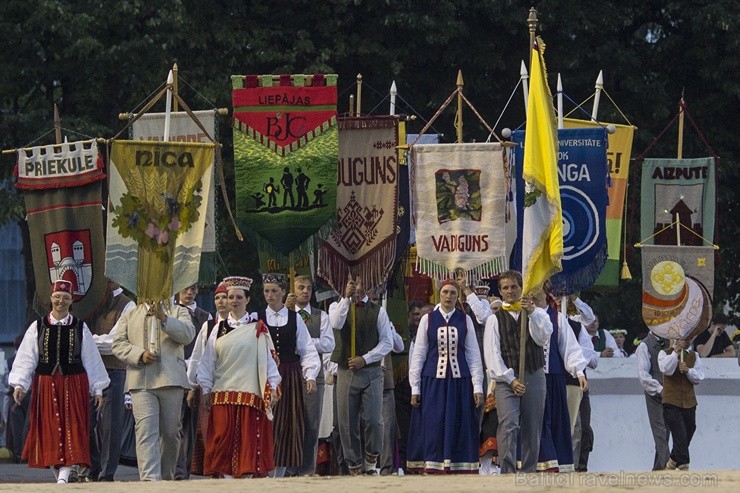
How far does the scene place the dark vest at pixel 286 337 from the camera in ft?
49.9

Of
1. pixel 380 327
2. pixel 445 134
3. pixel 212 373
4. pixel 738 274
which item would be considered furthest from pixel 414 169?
pixel 738 274

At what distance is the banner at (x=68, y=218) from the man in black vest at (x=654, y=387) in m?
5.21

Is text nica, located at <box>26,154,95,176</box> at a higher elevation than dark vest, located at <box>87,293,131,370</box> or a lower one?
higher

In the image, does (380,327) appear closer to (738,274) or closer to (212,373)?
(212,373)

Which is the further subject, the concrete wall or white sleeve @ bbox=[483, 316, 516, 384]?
the concrete wall

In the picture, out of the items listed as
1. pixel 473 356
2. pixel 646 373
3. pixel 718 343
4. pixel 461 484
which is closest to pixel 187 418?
pixel 473 356

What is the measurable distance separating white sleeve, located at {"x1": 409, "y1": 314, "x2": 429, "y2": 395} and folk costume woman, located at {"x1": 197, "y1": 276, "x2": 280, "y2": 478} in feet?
5.28

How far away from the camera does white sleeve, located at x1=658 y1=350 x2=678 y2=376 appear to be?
1759 cm

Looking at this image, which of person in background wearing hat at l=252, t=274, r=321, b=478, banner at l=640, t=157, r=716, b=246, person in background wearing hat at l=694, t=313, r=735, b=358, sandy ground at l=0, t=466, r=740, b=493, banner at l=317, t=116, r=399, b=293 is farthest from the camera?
person in background wearing hat at l=694, t=313, r=735, b=358

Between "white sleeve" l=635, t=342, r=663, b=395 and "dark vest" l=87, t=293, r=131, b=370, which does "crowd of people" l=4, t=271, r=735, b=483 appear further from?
"white sleeve" l=635, t=342, r=663, b=395

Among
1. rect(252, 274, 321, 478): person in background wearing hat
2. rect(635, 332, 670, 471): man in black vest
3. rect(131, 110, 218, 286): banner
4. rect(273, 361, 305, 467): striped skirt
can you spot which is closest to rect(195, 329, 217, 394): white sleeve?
rect(252, 274, 321, 478): person in background wearing hat

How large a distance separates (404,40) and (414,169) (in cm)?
1031

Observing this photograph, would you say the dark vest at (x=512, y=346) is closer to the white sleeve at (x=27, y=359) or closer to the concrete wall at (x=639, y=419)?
the white sleeve at (x=27, y=359)

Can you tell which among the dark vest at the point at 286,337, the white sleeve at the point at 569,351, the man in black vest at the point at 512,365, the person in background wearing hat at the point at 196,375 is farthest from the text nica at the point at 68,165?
the white sleeve at the point at 569,351
